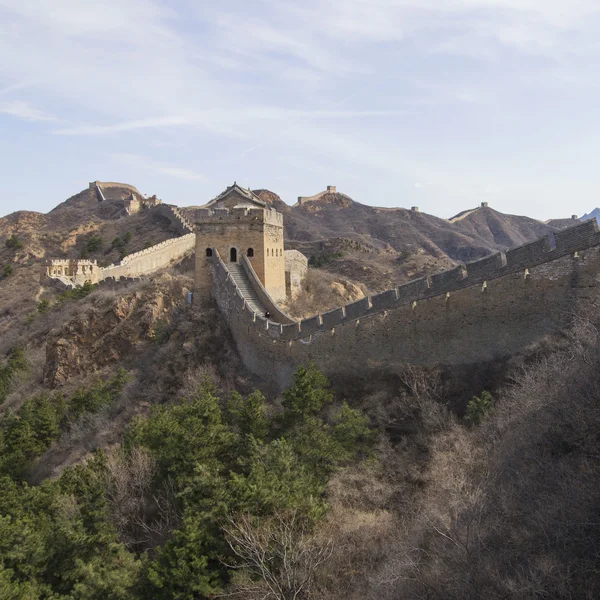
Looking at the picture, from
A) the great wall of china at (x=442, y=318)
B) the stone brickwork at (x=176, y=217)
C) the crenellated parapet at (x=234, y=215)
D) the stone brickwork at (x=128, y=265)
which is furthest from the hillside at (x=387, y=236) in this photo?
the great wall of china at (x=442, y=318)

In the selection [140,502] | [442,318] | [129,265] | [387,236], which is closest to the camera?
[442,318]

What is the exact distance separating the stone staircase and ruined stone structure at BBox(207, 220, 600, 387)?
2901 mm

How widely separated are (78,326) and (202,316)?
335 inches

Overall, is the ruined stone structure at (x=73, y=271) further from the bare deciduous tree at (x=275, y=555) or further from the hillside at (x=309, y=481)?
the bare deciduous tree at (x=275, y=555)

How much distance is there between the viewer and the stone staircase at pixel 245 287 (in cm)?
2062

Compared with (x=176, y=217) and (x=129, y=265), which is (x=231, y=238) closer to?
(x=129, y=265)

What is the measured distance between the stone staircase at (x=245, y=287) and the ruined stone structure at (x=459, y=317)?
9.52 ft

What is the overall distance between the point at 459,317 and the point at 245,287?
10066 mm

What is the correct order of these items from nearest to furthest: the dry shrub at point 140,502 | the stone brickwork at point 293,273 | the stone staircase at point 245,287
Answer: the dry shrub at point 140,502 < the stone staircase at point 245,287 < the stone brickwork at point 293,273

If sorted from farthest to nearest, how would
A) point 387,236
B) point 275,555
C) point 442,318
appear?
point 387,236, point 442,318, point 275,555

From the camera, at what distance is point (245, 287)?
21.8 meters

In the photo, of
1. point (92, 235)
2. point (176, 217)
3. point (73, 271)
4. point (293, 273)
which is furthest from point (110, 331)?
point (92, 235)

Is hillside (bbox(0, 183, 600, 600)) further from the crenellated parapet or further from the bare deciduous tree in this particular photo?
the crenellated parapet

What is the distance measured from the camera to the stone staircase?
20.6m
